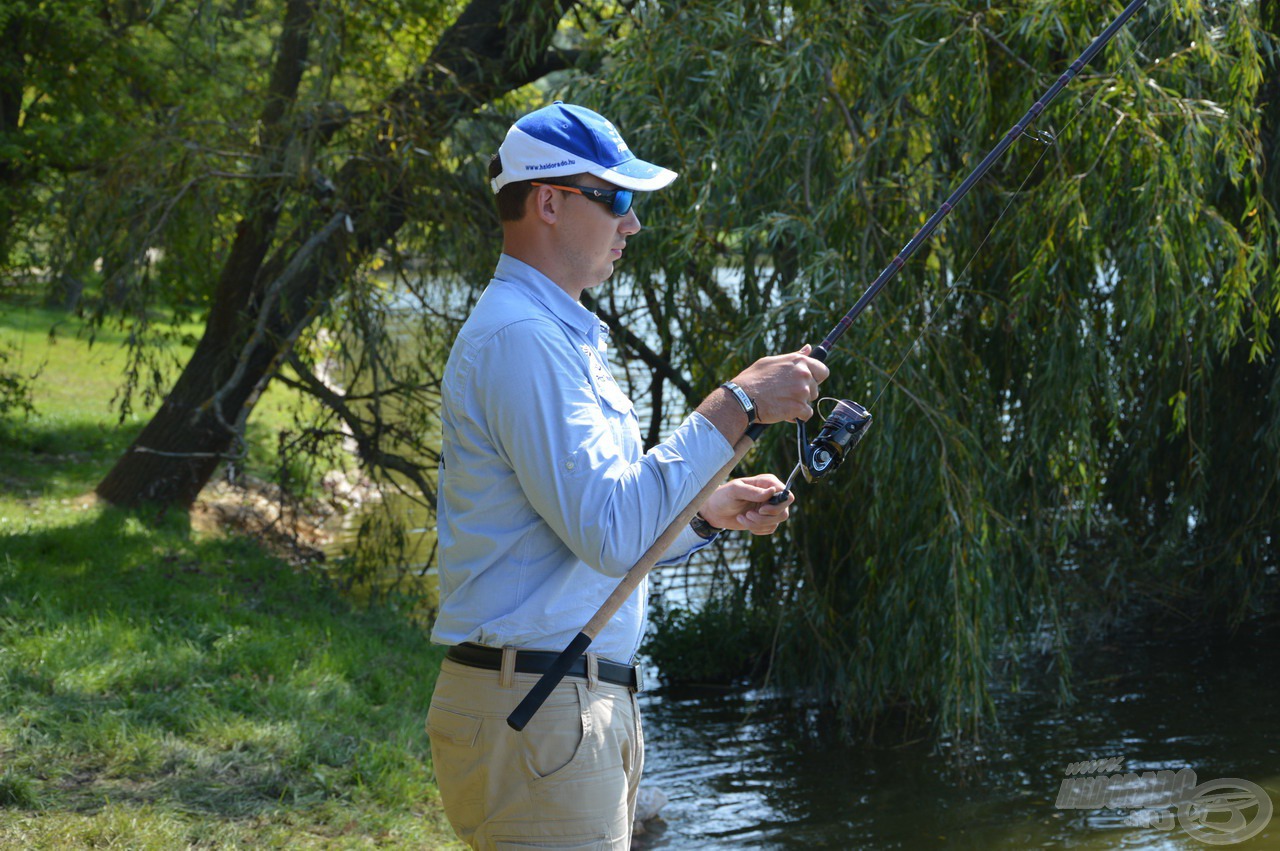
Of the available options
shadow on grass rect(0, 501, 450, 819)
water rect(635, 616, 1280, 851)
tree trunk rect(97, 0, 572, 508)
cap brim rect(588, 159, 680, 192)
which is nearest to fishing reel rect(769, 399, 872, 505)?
cap brim rect(588, 159, 680, 192)

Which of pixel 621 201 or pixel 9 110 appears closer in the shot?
pixel 621 201

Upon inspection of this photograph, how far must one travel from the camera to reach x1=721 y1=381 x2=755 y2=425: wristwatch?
1950mm

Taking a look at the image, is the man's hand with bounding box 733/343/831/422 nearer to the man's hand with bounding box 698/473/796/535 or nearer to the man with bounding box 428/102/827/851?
the man with bounding box 428/102/827/851

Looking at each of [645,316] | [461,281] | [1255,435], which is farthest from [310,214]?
[1255,435]

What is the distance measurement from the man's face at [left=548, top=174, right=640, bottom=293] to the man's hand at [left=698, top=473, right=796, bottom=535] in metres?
0.47

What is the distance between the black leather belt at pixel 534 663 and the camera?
196cm

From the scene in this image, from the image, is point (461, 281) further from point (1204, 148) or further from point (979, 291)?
point (1204, 148)

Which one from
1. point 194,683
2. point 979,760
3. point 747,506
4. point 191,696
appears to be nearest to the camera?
point 747,506

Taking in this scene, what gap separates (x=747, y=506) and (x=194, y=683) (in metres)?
3.76

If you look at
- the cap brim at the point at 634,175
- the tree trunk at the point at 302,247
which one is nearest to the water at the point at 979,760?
the tree trunk at the point at 302,247

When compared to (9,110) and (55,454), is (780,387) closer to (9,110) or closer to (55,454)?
(9,110)

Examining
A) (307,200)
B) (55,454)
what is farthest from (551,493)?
(55,454)

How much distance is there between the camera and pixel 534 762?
6.36 ft

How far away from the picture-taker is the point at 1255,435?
5.86m
